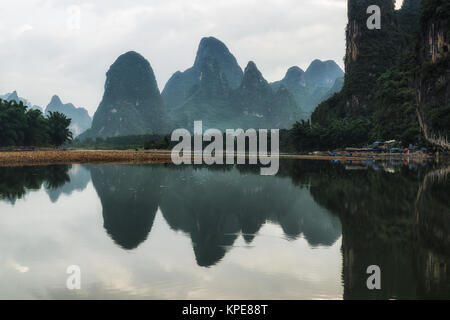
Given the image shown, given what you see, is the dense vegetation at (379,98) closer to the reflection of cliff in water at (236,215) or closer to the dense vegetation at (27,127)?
the reflection of cliff in water at (236,215)

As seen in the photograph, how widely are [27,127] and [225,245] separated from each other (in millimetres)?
72882

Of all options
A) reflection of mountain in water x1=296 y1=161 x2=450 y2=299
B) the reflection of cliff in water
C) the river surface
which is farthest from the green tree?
reflection of mountain in water x1=296 y1=161 x2=450 y2=299

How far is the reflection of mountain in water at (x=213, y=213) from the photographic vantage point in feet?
33.4

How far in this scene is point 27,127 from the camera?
7194 centimetres

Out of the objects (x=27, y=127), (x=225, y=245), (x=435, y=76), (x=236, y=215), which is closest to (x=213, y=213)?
(x=236, y=215)

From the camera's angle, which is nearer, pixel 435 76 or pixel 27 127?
pixel 435 76

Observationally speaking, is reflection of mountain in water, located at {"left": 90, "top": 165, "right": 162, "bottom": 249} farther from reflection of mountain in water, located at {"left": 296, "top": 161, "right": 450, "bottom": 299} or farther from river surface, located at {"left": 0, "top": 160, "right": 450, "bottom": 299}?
reflection of mountain in water, located at {"left": 296, "top": 161, "right": 450, "bottom": 299}

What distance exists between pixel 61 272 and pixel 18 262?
3.92 feet

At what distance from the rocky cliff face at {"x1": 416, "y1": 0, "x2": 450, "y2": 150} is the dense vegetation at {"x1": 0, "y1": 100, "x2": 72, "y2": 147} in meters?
66.1

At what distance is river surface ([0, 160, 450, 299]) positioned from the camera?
21.3ft

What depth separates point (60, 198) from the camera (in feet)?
56.1

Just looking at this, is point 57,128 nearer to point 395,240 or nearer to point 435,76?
point 435,76
